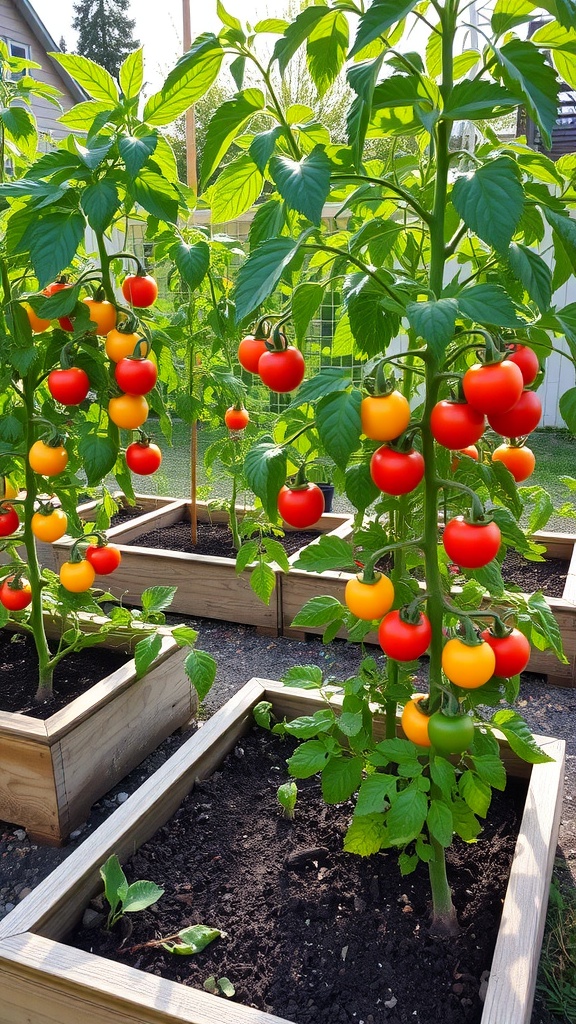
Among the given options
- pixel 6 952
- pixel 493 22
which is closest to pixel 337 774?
pixel 6 952

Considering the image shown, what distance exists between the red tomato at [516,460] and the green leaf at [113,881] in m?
0.91

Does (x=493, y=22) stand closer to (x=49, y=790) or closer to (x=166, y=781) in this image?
(x=166, y=781)

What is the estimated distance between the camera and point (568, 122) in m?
7.01

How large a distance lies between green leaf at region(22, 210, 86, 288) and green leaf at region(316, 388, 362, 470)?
21.5 inches

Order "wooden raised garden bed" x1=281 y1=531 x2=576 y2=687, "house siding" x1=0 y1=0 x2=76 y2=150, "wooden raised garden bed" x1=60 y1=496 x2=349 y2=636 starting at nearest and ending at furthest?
"wooden raised garden bed" x1=281 y1=531 x2=576 y2=687, "wooden raised garden bed" x1=60 y1=496 x2=349 y2=636, "house siding" x1=0 y1=0 x2=76 y2=150

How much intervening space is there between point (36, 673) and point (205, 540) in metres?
1.35

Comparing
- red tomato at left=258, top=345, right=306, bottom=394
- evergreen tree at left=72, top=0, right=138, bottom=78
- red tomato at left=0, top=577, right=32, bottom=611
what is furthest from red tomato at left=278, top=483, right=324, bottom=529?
evergreen tree at left=72, top=0, right=138, bottom=78

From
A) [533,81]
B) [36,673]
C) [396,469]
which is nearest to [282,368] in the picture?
[396,469]

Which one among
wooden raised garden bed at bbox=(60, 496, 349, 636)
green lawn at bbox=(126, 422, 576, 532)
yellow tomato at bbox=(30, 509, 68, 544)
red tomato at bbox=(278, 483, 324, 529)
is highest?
red tomato at bbox=(278, 483, 324, 529)

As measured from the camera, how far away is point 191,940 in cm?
125

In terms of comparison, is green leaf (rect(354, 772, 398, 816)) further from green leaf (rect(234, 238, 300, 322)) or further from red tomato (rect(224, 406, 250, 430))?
red tomato (rect(224, 406, 250, 430))

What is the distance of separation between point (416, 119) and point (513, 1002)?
1212mm

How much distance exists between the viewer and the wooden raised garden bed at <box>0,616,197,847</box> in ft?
5.59

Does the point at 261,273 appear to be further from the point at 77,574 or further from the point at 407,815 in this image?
the point at 77,574
